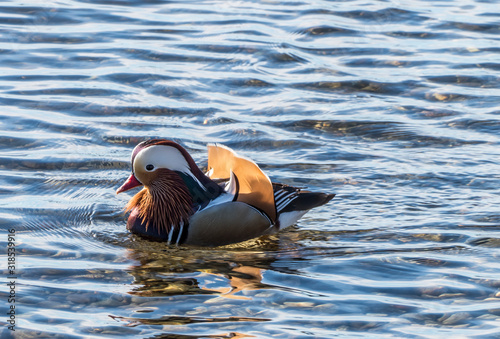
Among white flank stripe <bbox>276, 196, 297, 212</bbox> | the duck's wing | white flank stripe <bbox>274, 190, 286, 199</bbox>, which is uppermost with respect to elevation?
the duck's wing

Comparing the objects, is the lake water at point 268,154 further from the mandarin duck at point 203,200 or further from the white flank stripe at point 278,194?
the white flank stripe at point 278,194

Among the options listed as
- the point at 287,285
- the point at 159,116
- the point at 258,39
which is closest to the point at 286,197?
the point at 287,285

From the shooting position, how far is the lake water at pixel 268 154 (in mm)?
6477

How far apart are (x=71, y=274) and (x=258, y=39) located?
860 cm

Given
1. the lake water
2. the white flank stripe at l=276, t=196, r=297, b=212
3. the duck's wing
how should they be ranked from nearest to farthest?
the lake water, the duck's wing, the white flank stripe at l=276, t=196, r=297, b=212

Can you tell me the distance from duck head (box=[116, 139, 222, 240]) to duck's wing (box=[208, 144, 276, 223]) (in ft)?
0.76

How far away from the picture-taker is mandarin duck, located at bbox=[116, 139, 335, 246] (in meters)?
7.94

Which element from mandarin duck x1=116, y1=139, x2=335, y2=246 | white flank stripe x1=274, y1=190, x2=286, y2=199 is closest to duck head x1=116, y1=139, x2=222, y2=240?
mandarin duck x1=116, y1=139, x2=335, y2=246

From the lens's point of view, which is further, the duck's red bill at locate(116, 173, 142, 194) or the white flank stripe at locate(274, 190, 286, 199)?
the white flank stripe at locate(274, 190, 286, 199)

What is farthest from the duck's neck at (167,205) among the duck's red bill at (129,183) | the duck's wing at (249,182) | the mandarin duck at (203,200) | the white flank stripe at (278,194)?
the white flank stripe at (278,194)

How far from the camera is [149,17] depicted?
16.4 metres

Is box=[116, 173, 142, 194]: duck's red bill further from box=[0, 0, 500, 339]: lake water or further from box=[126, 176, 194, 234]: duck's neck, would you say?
box=[0, 0, 500, 339]: lake water

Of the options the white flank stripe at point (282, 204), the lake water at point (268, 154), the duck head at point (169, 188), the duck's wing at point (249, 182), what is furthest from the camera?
the white flank stripe at point (282, 204)

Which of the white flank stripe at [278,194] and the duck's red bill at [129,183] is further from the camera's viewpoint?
the white flank stripe at [278,194]
